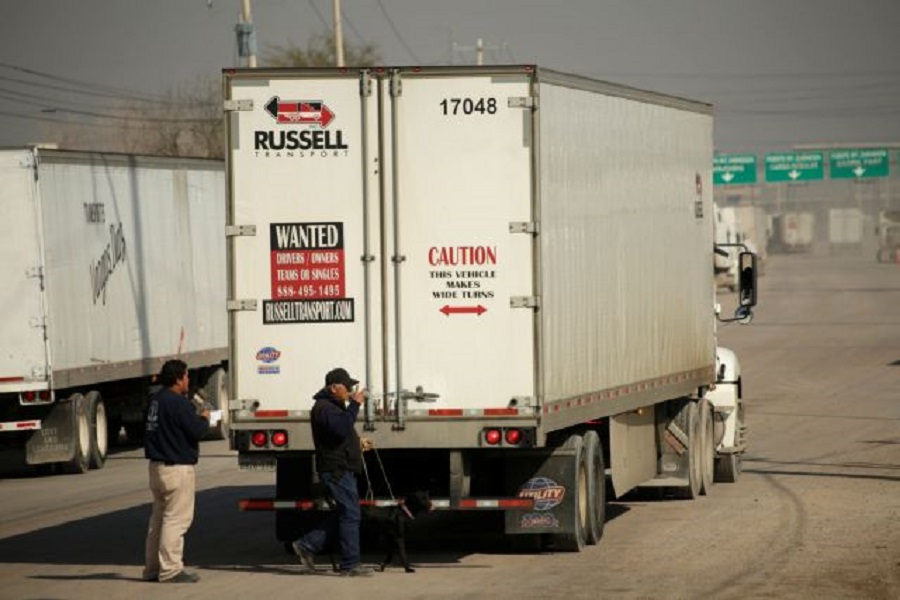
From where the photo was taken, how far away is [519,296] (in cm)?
1590

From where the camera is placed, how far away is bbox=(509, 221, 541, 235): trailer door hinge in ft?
52.0

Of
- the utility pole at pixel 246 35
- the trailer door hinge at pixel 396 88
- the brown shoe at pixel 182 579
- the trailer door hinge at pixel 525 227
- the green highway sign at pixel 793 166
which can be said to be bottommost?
the brown shoe at pixel 182 579

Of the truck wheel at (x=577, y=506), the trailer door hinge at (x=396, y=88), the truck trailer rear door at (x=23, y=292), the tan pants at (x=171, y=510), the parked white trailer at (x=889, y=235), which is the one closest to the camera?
the tan pants at (x=171, y=510)

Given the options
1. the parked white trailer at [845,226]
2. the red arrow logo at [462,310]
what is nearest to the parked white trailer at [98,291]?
the red arrow logo at [462,310]

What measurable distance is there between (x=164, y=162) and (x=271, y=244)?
14.9 metres

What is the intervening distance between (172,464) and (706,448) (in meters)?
8.51

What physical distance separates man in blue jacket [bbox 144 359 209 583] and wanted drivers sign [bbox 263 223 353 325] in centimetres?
100

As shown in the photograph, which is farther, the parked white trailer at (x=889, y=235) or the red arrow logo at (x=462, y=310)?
the parked white trailer at (x=889, y=235)

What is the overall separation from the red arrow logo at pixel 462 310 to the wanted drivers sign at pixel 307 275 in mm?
758

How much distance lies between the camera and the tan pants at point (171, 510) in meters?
15.6

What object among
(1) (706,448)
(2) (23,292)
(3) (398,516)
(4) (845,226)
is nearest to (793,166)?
(4) (845,226)

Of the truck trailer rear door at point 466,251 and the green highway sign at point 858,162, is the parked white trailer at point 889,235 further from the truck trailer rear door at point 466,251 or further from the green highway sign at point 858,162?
the truck trailer rear door at point 466,251

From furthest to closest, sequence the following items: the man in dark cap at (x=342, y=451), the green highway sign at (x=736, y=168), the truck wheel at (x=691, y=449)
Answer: the green highway sign at (x=736, y=168) < the truck wheel at (x=691, y=449) < the man in dark cap at (x=342, y=451)

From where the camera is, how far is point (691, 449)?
2153cm
